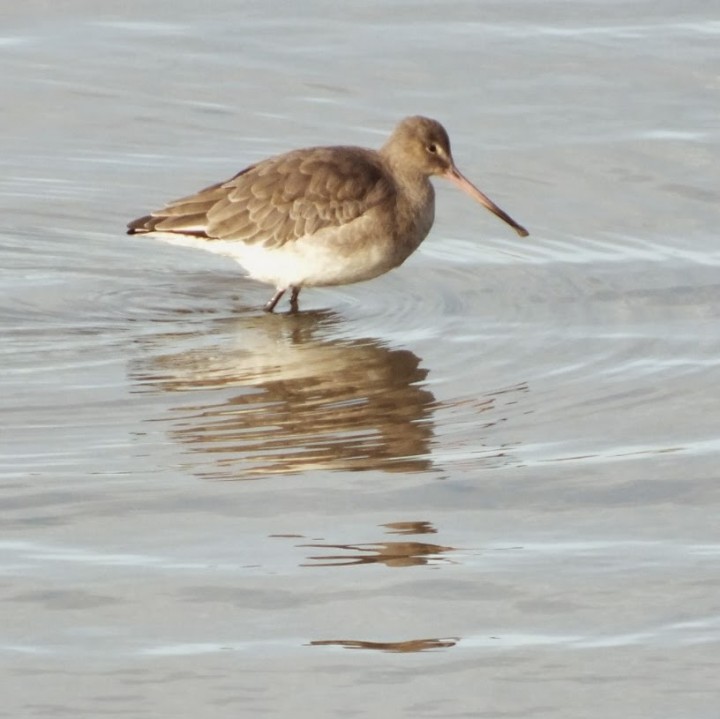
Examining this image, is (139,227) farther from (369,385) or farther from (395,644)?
(395,644)

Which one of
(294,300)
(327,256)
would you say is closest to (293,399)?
(327,256)

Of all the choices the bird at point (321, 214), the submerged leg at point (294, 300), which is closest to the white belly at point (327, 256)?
the bird at point (321, 214)

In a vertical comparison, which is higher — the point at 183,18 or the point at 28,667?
the point at 183,18

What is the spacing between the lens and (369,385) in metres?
8.51

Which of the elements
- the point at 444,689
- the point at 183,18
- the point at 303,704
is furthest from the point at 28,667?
the point at 183,18

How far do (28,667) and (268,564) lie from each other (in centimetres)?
104

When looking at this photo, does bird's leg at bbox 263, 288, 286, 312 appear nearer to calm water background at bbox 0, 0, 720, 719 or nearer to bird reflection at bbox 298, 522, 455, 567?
calm water background at bbox 0, 0, 720, 719

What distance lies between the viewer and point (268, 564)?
20.3 feet

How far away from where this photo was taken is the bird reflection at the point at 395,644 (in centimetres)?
559

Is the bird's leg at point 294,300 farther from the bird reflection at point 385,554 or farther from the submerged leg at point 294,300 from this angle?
the bird reflection at point 385,554

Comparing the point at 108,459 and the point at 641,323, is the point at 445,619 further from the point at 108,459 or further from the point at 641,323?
the point at 641,323

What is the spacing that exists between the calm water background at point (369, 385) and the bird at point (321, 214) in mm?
287

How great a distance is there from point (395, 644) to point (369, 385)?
2.98 meters

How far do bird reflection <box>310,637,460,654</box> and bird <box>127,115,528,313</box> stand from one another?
14.0 ft
